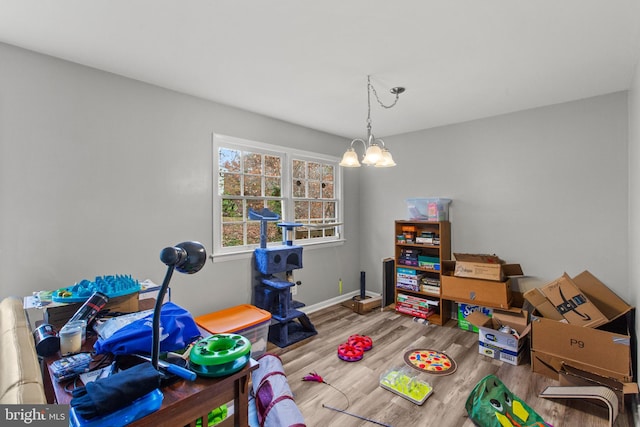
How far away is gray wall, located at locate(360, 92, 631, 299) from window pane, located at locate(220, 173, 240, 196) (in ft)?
7.89

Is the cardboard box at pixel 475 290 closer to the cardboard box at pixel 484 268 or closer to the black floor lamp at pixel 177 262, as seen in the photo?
the cardboard box at pixel 484 268

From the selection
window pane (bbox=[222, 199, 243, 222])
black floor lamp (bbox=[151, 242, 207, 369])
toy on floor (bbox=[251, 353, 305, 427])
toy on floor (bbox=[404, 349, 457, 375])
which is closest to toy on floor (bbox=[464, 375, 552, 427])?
toy on floor (bbox=[404, 349, 457, 375])

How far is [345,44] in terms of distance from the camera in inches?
76.4

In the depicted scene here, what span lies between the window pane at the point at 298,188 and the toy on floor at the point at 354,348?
74.5 inches

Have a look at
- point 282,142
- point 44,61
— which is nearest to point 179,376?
point 44,61

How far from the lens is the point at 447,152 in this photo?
12.5ft

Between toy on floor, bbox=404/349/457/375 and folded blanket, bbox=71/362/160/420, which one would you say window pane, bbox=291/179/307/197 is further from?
folded blanket, bbox=71/362/160/420

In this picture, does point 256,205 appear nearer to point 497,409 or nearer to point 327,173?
point 327,173

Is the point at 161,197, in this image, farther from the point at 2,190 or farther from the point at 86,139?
the point at 2,190

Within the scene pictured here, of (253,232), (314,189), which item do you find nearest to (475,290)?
(314,189)

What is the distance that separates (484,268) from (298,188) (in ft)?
7.98

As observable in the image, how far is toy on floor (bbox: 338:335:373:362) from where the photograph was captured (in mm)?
2703

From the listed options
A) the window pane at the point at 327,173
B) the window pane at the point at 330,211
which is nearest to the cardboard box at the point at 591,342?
the window pane at the point at 330,211

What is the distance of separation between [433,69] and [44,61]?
9.55 feet
